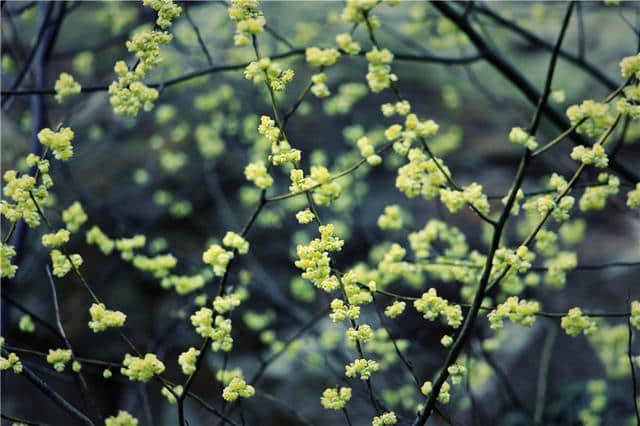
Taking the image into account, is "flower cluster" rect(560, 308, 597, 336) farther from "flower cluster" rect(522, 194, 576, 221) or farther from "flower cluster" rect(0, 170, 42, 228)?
"flower cluster" rect(0, 170, 42, 228)

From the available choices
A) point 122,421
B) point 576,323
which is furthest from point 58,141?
point 576,323

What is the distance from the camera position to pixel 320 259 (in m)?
1.79

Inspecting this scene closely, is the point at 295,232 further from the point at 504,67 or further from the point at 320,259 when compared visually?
the point at 320,259

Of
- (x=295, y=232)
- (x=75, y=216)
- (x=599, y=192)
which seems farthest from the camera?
(x=295, y=232)

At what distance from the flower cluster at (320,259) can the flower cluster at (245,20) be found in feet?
1.88

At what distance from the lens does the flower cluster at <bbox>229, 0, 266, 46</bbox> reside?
Result: 5.40ft

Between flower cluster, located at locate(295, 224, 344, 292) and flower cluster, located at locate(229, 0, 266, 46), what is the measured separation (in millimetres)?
572

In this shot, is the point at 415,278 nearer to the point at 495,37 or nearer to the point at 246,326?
the point at 246,326

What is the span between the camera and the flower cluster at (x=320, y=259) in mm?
1781

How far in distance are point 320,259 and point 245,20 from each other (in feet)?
2.30

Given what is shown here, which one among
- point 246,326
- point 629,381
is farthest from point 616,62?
point 246,326

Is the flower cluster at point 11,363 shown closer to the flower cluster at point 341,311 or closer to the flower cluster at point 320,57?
the flower cluster at point 341,311

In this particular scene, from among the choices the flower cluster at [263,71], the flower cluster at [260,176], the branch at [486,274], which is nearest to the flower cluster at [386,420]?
the branch at [486,274]

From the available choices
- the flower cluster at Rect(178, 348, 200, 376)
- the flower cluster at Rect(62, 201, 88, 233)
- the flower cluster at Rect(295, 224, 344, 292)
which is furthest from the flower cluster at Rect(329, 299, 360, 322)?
the flower cluster at Rect(62, 201, 88, 233)
